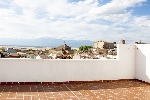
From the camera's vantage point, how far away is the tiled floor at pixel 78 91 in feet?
18.3

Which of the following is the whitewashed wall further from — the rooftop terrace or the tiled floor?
the tiled floor

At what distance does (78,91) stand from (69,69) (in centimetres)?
133

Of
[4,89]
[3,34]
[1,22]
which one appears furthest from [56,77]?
[3,34]

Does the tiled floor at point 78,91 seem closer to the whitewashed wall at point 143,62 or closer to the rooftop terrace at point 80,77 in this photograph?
the rooftop terrace at point 80,77

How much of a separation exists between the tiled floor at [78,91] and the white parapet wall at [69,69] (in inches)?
11.0

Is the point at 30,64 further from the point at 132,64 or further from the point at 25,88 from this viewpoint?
the point at 132,64

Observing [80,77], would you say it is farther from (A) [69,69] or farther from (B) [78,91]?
(B) [78,91]

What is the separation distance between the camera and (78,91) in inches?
248

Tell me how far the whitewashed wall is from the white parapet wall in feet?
0.58

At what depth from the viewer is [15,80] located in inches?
274

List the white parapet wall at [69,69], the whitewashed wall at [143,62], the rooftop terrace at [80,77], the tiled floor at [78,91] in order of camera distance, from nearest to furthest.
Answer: the tiled floor at [78,91]
the rooftop terrace at [80,77]
the white parapet wall at [69,69]
the whitewashed wall at [143,62]

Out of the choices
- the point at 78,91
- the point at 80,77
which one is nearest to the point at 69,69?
the point at 80,77

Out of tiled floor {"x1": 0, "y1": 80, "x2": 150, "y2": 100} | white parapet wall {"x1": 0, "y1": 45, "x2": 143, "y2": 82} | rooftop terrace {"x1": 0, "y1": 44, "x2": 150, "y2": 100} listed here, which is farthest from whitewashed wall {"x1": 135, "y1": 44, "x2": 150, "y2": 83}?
tiled floor {"x1": 0, "y1": 80, "x2": 150, "y2": 100}

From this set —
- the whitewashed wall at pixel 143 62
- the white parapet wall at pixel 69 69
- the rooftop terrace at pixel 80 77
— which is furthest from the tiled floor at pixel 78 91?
the whitewashed wall at pixel 143 62
